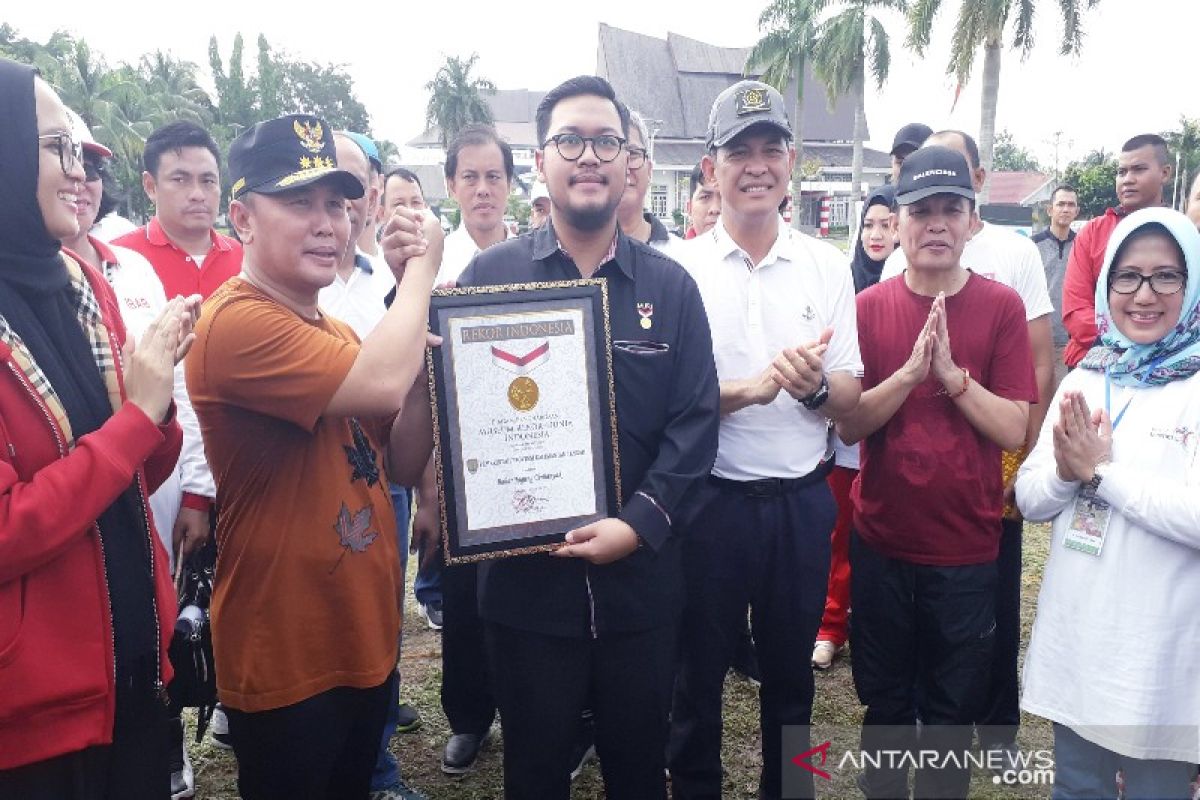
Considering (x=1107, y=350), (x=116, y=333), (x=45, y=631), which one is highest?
(x=116, y=333)

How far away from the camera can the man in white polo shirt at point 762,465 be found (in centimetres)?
300

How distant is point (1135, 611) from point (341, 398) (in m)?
2.41

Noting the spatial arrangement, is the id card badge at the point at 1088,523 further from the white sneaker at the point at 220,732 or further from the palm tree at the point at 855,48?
the palm tree at the point at 855,48

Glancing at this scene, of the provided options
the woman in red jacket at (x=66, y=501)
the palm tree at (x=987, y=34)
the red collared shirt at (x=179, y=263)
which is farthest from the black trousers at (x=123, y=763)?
the palm tree at (x=987, y=34)

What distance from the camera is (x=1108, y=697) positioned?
8.21ft

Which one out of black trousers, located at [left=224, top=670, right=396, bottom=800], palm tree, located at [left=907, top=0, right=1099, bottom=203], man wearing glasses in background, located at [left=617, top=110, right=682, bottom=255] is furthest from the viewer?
palm tree, located at [left=907, top=0, right=1099, bottom=203]

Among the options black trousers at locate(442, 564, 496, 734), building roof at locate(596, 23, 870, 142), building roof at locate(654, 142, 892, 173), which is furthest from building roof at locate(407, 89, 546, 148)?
black trousers at locate(442, 564, 496, 734)

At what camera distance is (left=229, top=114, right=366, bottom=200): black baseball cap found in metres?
2.31

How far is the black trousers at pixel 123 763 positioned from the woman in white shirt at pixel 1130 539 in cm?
264

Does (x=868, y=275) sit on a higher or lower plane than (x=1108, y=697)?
higher

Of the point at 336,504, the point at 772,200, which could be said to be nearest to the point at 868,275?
the point at 772,200

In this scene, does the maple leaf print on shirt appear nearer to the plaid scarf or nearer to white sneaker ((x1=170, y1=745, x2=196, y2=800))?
the plaid scarf

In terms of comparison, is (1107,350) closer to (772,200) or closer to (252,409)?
(772,200)

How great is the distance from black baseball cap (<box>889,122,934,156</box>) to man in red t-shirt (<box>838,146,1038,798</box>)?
238cm
